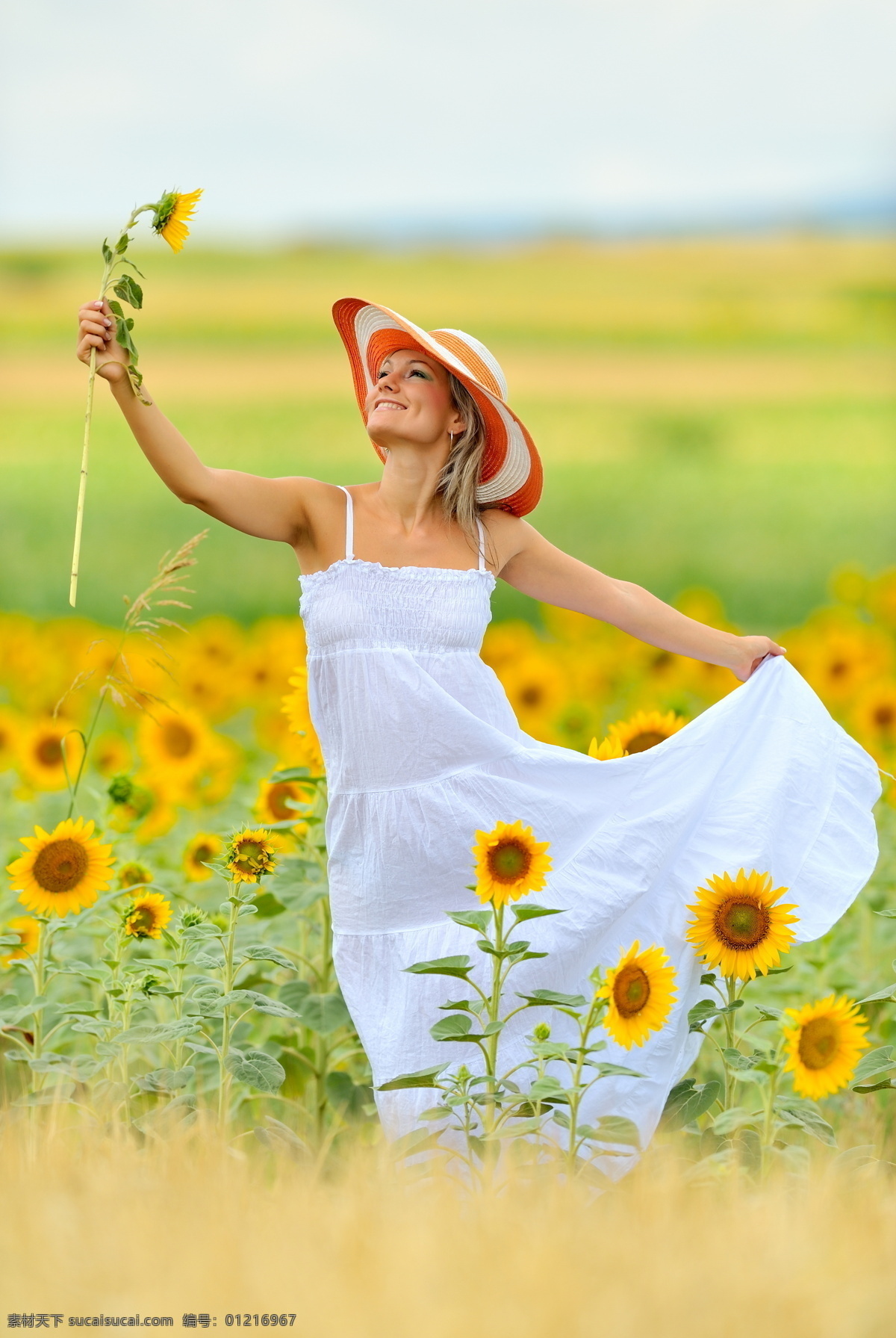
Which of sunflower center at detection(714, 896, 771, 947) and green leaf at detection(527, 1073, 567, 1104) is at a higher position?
sunflower center at detection(714, 896, 771, 947)

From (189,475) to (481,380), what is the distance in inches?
22.4

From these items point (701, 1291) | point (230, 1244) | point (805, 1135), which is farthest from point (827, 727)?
point (230, 1244)

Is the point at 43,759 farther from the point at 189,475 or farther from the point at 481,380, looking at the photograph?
the point at 481,380

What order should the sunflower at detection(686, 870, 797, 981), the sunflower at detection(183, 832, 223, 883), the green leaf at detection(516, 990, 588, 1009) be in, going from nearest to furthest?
the green leaf at detection(516, 990, 588, 1009)
the sunflower at detection(686, 870, 797, 981)
the sunflower at detection(183, 832, 223, 883)

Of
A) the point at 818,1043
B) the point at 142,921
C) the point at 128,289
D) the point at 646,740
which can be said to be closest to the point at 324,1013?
the point at 142,921

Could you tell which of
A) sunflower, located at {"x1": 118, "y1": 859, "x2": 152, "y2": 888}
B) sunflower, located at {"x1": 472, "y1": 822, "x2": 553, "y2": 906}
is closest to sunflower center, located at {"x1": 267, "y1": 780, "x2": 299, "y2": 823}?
sunflower, located at {"x1": 118, "y1": 859, "x2": 152, "y2": 888}

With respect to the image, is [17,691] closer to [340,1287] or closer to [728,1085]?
[728,1085]

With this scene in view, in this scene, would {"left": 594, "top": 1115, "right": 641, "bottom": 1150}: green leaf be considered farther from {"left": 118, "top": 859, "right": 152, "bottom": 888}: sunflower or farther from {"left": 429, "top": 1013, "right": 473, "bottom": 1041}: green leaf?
{"left": 118, "top": 859, "right": 152, "bottom": 888}: sunflower

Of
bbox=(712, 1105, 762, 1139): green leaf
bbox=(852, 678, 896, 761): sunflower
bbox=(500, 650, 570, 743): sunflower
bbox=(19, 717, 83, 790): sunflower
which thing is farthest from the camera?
bbox=(500, 650, 570, 743): sunflower

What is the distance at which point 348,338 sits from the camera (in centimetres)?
272

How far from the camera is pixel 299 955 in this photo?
268cm

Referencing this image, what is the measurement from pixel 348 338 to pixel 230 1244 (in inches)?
67.7

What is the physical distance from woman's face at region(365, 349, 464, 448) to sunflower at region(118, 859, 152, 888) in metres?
0.87

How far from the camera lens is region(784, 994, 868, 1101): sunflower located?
2029mm
